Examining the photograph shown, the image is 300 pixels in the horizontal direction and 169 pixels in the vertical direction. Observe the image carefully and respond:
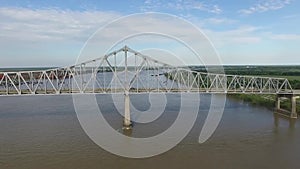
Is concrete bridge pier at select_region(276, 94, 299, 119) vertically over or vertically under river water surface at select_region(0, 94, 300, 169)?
over

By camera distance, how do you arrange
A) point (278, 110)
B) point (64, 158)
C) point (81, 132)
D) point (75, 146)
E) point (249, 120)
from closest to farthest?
point (64, 158), point (75, 146), point (81, 132), point (249, 120), point (278, 110)

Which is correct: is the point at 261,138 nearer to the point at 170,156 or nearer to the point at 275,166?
the point at 275,166

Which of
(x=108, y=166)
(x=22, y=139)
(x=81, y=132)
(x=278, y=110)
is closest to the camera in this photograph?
(x=108, y=166)

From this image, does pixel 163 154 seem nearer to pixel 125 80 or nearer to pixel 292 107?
pixel 125 80

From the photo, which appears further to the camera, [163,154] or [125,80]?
[125,80]

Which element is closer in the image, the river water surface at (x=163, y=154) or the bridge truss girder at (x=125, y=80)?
the river water surface at (x=163, y=154)

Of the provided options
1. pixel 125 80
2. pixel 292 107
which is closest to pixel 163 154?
pixel 125 80

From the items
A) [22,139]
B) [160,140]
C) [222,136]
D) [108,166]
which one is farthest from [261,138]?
[22,139]

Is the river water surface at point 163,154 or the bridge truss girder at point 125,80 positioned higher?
the bridge truss girder at point 125,80
